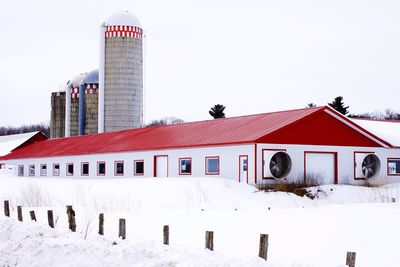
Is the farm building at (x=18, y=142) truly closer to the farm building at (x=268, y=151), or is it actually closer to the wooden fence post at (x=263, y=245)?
the farm building at (x=268, y=151)

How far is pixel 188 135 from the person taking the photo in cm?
3838

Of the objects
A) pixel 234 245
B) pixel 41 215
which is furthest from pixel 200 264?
pixel 41 215

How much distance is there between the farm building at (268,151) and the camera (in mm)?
31750

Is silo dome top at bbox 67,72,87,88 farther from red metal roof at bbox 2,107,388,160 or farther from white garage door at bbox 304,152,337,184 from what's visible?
white garage door at bbox 304,152,337,184

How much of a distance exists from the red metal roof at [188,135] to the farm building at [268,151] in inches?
3.2

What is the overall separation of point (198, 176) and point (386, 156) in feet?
36.7

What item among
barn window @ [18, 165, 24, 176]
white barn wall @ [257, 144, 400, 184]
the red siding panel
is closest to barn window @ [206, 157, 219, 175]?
white barn wall @ [257, 144, 400, 184]

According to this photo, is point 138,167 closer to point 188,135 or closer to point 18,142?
point 188,135

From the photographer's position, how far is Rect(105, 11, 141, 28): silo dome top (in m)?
59.0

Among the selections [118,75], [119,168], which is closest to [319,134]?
[119,168]

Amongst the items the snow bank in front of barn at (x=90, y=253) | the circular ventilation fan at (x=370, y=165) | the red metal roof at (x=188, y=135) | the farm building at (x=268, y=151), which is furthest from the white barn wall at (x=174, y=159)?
the snow bank in front of barn at (x=90, y=253)

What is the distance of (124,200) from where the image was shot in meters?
25.4

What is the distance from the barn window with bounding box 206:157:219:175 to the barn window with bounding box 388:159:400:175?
10.7 meters

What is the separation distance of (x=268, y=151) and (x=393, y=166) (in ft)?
32.7
